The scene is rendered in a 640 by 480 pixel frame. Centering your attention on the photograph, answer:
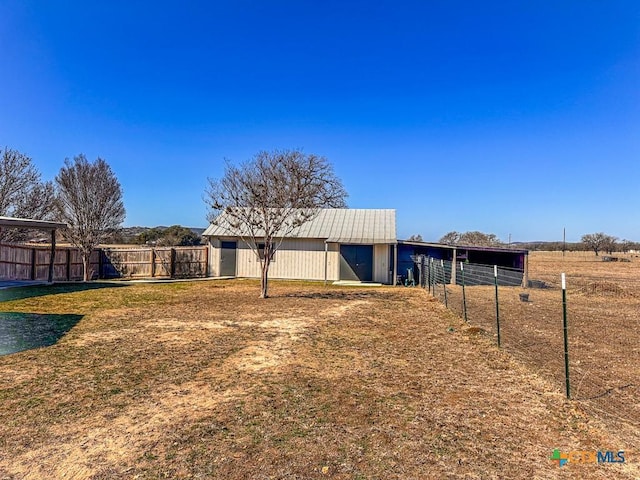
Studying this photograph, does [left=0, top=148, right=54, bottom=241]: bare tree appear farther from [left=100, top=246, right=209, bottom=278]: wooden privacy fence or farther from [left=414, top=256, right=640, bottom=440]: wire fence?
[left=414, top=256, right=640, bottom=440]: wire fence

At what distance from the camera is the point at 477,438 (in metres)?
3.54

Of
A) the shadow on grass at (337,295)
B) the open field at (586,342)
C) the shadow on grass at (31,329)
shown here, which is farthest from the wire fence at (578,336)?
the shadow on grass at (31,329)

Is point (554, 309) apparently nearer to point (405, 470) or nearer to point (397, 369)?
point (397, 369)

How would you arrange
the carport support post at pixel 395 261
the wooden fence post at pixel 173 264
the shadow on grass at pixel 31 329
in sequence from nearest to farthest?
the shadow on grass at pixel 31 329 → the carport support post at pixel 395 261 → the wooden fence post at pixel 173 264

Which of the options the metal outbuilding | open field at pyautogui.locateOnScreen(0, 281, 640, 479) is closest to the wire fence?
open field at pyautogui.locateOnScreen(0, 281, 640, 479)

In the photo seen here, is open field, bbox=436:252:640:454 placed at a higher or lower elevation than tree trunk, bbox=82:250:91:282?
lower

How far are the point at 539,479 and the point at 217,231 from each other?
19767 millimetres

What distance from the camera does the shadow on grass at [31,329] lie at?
6646 mm

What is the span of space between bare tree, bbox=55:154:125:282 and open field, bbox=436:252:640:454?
16.7 metres

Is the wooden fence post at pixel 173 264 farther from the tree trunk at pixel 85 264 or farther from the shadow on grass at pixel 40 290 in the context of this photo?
the shadow on grass at pixel 40 290

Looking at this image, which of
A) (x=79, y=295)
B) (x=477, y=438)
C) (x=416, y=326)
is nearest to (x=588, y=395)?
(x=477, y=438)

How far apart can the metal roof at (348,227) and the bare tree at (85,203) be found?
16.8 ft

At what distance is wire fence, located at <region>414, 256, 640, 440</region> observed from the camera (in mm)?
4781

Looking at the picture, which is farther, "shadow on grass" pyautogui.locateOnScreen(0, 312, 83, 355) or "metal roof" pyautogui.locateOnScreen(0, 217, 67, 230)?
"metal roof" pyautogui.locateOnScreen(0, 217, 67, 230)
